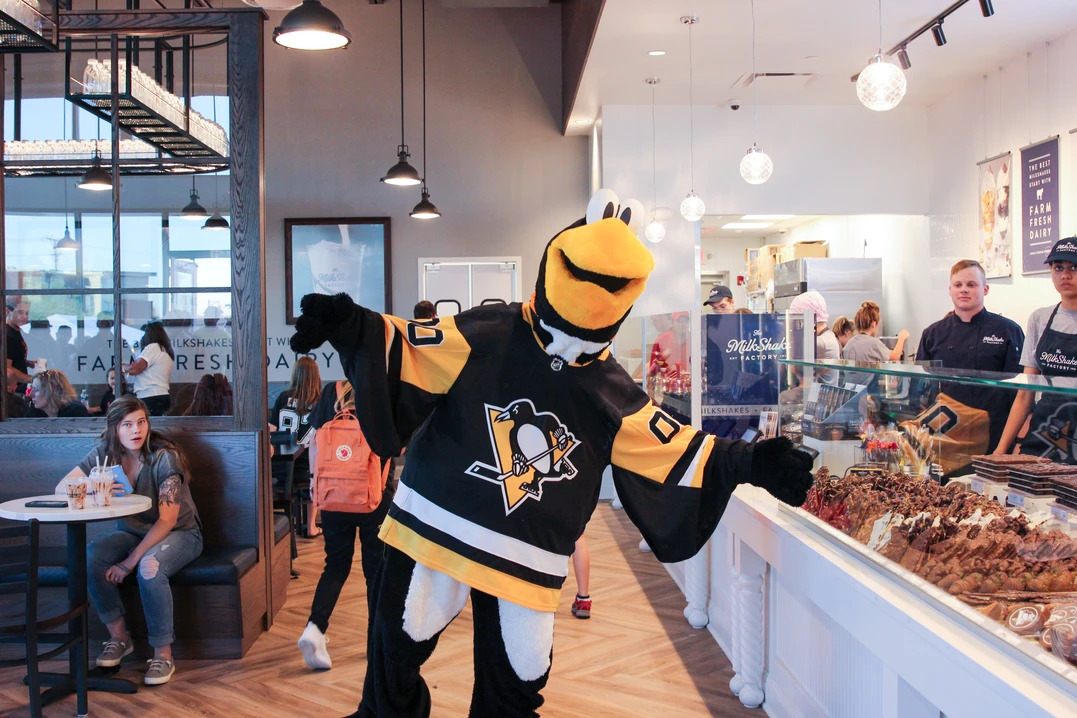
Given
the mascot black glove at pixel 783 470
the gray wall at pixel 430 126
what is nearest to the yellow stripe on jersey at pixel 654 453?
the mascot black glove at pixel 783 470

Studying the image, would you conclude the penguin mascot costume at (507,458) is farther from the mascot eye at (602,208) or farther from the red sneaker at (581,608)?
the red sneaker at (581,608)

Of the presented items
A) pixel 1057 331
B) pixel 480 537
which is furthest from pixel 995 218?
pixel 480 537

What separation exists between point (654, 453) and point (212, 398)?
10.0 feet

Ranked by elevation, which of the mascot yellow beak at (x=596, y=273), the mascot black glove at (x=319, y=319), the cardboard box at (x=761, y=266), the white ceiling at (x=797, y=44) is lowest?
the mascot black glove at (x=319, y=319)

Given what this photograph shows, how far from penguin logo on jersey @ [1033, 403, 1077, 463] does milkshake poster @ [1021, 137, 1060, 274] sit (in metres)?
5.00

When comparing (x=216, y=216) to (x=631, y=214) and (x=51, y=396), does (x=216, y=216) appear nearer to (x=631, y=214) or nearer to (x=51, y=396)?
(x=51, y=396)

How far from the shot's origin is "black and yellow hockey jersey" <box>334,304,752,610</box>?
2.04 metres

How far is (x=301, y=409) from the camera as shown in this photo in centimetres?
562

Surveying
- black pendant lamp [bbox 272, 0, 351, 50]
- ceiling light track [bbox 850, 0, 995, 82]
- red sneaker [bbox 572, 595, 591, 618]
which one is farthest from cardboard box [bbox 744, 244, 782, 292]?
black pendant lamp [bbox 272, 0, 351, 50]

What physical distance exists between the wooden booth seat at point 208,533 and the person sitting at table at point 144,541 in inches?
5.8

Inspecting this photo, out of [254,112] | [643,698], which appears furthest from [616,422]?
[254,112]

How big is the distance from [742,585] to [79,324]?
529 centimetres

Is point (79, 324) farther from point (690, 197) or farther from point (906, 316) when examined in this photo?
point (906, 316)

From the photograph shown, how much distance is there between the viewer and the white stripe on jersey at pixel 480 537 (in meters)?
2.04
